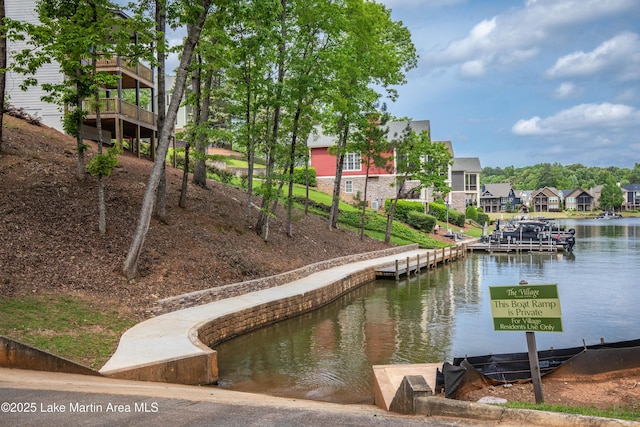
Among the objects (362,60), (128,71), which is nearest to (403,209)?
(362,60)

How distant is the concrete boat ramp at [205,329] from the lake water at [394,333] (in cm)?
43

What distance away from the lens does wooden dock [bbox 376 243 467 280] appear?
2706cm

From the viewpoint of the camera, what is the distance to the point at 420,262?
31266 millimetres

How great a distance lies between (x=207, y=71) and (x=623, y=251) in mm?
35464

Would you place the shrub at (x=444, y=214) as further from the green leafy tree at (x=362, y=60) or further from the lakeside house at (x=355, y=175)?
the green leafy tree at (x=362, y=60)

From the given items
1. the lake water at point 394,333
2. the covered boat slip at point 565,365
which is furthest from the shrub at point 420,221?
the covered boat slip at point 565,365

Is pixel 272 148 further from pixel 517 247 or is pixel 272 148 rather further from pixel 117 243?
pixel 517 247

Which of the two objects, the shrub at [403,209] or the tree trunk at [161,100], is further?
the shrub at [403,209]

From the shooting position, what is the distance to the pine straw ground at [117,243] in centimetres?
1188

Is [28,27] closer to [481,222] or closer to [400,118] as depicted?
[400,118]

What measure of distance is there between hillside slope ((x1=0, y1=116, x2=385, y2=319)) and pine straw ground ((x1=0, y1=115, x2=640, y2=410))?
0.04 metres

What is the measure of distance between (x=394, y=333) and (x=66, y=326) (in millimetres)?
8800

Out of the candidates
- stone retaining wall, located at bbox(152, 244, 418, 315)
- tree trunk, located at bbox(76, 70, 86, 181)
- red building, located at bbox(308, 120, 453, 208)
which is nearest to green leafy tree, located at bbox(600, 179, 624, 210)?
red building, located at bbox(308, 120, 453, 208)

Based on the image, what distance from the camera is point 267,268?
19.5m
